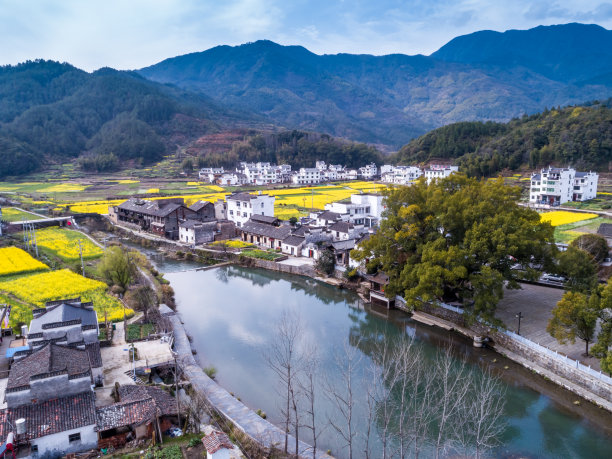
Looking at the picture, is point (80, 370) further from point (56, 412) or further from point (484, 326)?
point (484, 326)

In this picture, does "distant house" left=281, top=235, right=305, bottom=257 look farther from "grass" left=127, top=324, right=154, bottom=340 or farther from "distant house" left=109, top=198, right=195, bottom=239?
"grass" left=127, top=324, right=154, bottom=340

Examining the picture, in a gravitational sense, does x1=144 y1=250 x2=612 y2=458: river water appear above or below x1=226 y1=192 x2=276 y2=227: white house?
below

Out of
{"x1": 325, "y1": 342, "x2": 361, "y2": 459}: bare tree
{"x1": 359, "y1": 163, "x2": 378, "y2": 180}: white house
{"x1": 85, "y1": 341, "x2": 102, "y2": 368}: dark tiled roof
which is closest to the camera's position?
{"x1": 325, "y1": 342, "x2": 361, "y2": 459}: bare tree

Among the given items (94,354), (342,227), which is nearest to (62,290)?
(94,354)

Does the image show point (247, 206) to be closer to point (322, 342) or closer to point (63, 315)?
point (322, 342)

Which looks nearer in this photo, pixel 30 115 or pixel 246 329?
pixel 246 329

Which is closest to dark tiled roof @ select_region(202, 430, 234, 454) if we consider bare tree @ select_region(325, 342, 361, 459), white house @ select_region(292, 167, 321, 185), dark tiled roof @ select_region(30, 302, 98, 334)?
bare tree @ select_region(325, 342, 361, 459)

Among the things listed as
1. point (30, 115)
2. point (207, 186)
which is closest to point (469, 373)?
point (207, 186)
